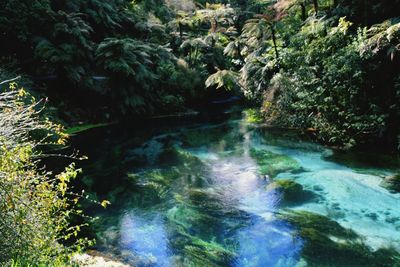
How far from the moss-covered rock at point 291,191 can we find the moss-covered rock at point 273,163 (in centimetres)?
56

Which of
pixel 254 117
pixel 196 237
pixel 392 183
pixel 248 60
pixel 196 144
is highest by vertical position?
pixel 248 60

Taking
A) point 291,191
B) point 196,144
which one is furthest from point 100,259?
point 196,144

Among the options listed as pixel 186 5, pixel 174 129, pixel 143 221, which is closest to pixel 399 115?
pixel 143 221

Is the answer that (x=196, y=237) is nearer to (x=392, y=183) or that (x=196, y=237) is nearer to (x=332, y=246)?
(x=332, y=246)

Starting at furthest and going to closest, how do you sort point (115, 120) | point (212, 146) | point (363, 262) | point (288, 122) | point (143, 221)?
point (115, 120), point (288, 122), point (212, 146), point (143, 221), point (363, 262)

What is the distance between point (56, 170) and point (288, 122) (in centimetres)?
738

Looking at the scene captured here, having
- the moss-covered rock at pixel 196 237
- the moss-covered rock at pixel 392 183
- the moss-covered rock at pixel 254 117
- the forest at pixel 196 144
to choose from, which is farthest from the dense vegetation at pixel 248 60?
the moss-covered rock at pixel 196 237

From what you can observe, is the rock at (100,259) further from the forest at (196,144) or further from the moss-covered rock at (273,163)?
the moss-covered rock at (273,163)

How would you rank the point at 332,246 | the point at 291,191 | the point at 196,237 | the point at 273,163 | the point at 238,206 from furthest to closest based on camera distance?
the point at 273,163, the point at 291,191, the point at 238,206, the point at 196,237, the point at 332,246

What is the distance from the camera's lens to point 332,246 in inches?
195

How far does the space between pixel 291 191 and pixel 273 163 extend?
189cm

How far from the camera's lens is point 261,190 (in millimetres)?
7098

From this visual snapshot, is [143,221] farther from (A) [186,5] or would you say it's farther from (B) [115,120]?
(A) [186,5]

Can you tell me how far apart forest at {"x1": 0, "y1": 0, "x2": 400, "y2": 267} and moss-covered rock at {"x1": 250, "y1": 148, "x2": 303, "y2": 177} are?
0.05 m
